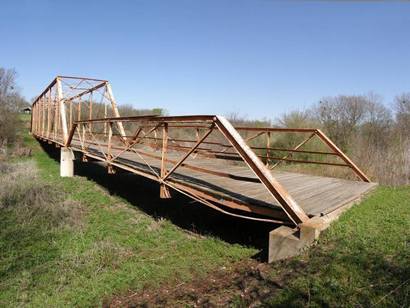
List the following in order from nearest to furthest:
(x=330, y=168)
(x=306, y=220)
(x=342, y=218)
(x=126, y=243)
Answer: (x=306, y=220) → (x=342, y=218) → (x=126, y=243) → (x=330, y=168)

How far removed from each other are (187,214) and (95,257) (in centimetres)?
272

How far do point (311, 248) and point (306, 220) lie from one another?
0.34m

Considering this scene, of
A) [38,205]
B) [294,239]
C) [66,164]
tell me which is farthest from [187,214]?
[66,164]

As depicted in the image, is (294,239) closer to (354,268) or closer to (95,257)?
(354,268)

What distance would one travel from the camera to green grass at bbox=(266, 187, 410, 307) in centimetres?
268

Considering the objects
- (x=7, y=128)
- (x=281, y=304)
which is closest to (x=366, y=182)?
(x=281, y=304)

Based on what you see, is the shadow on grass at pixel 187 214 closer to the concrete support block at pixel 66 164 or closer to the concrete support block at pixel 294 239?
the concrete support block at pixel 294 239

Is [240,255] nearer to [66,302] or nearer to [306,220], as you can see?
[306,220]

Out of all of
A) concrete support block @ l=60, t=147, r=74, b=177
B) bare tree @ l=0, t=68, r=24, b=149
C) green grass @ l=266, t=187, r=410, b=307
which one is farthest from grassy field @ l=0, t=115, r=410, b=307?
bare tree @ l=0, t=68, r=24, b=149

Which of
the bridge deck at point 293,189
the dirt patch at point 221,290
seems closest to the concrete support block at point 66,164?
the bridge deck at point 293,189

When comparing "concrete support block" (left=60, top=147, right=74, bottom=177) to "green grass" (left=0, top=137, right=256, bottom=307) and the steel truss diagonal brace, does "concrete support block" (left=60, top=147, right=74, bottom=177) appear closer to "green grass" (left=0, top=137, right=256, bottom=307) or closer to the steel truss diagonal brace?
"green grass" (left=0, top=137, right=256, bottom=307)

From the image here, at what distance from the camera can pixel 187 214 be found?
745 cm

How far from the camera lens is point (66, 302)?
3.89 metres

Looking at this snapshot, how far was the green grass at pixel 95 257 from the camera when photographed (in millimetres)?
4156
